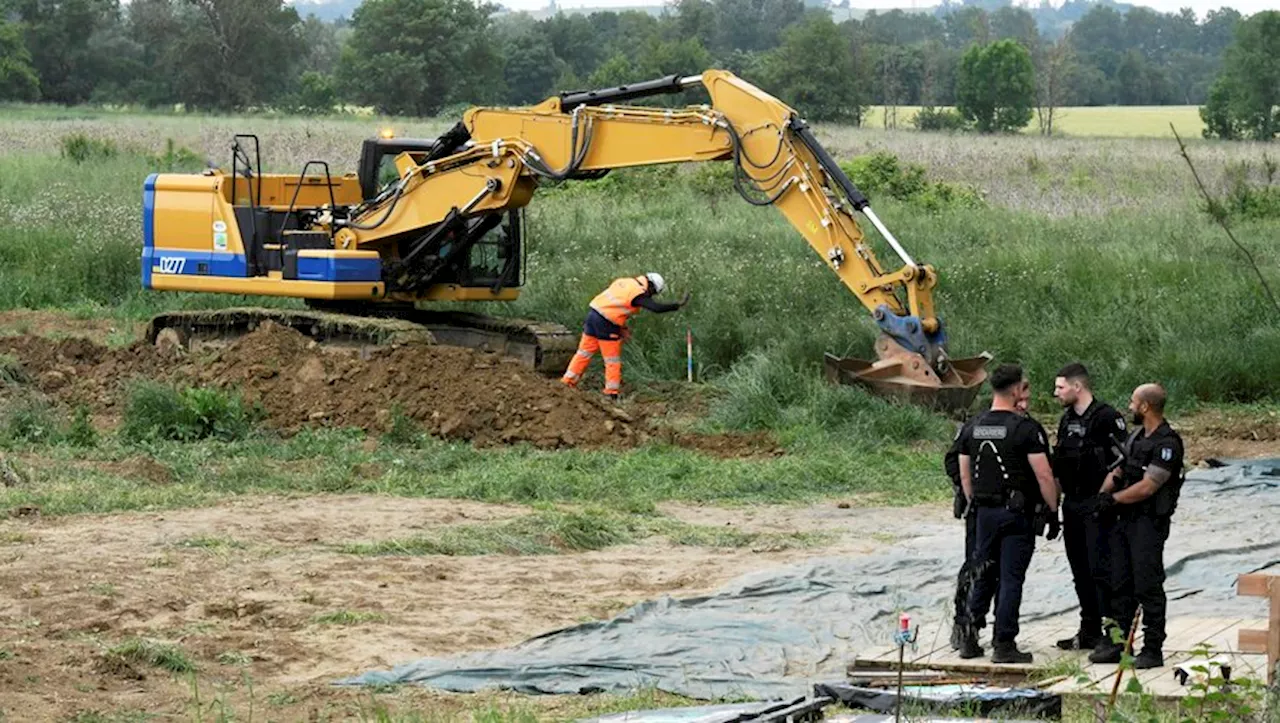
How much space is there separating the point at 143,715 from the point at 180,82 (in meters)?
88.1

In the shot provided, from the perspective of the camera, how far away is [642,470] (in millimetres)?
17641

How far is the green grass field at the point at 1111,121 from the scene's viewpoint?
250 ft

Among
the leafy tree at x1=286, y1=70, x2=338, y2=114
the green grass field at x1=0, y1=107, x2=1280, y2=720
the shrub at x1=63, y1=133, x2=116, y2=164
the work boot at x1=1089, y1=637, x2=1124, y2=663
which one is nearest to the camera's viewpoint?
the work boot at x1=1089, y1=637, x2=1124, y2=663

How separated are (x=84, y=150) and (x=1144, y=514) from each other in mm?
32420

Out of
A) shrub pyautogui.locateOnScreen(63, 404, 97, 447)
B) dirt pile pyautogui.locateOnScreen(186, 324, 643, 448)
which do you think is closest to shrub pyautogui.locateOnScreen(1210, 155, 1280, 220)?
dirt pile pyautogui.locateOnScreen(186, 324, 643, 448)

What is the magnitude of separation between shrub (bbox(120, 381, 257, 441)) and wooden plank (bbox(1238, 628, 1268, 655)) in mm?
11666

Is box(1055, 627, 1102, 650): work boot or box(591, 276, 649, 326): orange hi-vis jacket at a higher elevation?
box(591, 276, 649, 326): orange hi-vis jacket

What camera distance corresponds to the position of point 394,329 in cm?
2136

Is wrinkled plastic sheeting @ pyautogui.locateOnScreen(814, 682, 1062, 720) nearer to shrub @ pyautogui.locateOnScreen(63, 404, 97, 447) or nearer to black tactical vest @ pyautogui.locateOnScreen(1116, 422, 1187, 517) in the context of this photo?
black tactical vest @ pyautogui.locateOnScreen(1116, 422, 1187, 517)

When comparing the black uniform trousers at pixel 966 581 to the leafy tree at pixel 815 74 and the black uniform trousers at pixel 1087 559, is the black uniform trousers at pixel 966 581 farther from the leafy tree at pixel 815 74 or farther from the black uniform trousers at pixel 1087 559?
the leafy tree at pixel 815 74

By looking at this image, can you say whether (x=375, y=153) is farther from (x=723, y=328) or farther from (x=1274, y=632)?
(x=1274, y=632)

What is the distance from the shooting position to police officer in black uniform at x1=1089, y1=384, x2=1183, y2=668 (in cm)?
1034

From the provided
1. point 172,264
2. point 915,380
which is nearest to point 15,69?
point 172,264

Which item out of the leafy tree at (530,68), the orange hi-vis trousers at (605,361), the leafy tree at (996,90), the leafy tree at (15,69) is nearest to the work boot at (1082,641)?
the orange hi-vis trousers at (605,361)
